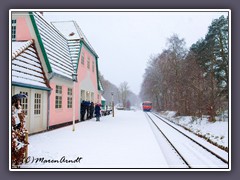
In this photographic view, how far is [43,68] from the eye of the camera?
30.0 feet

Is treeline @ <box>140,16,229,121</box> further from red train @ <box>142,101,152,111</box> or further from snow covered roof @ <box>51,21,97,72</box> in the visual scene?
red train @ <box>142,101,152,111</box>

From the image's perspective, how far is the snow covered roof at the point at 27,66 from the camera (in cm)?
698

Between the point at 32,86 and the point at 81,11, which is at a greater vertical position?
the point at 81,11

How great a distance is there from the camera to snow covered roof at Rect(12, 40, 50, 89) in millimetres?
6977

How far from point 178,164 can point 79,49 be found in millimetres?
10221

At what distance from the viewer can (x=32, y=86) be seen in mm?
7652

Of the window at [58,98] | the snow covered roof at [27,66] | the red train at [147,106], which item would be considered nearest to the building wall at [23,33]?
the snow covered roof at [27,66]

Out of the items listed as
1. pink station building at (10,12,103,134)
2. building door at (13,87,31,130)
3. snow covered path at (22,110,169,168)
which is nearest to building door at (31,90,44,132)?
pink station building at (10,12,103,134)

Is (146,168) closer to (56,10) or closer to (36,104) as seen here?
(56,10)

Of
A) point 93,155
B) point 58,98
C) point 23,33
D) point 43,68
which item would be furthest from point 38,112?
point 93,155

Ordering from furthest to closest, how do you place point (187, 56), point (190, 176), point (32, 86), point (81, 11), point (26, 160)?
point (187, 56), point (32, 86), point (81, 11), point (26, 160), point (190, 176)

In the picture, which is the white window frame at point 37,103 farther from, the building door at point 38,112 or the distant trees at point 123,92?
the distant trees at point 123,92

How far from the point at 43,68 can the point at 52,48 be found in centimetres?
145
